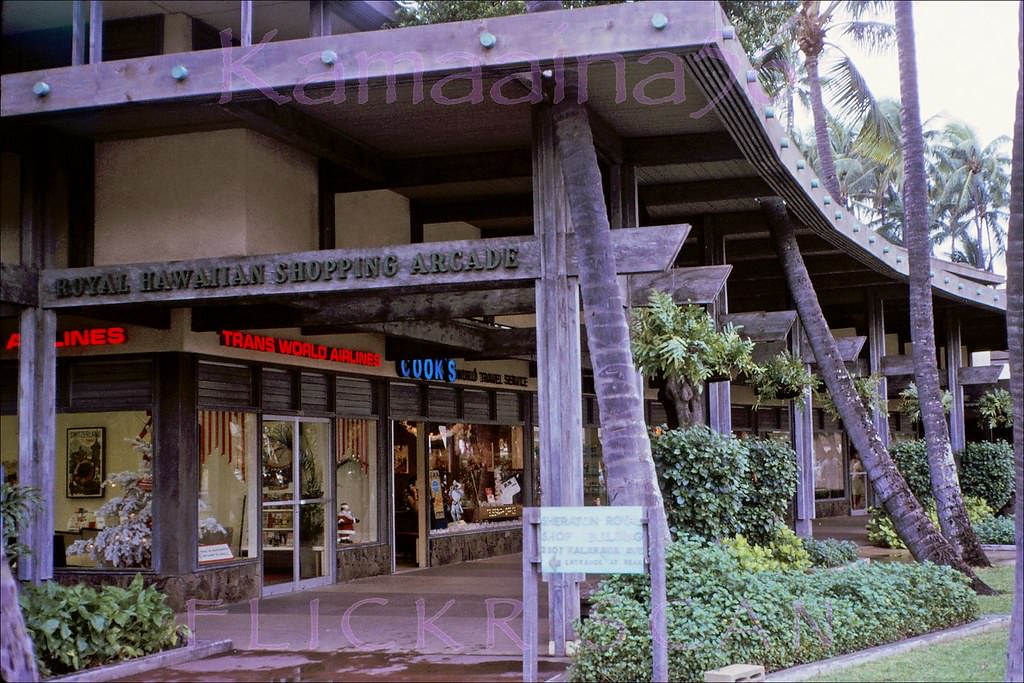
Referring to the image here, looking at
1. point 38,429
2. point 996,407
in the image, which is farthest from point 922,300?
point 996,407

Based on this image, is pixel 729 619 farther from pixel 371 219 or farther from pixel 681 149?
pixel 371 219

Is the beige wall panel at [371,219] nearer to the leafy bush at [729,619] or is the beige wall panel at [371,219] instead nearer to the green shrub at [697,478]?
the green shrub at [697,478]

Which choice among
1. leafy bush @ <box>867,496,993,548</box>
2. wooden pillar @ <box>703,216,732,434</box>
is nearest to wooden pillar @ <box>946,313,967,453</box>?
leafy bush @ <box>867,496,993,548</box>

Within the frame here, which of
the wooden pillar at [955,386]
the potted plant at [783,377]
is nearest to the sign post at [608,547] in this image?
the potted plant at [783,377]

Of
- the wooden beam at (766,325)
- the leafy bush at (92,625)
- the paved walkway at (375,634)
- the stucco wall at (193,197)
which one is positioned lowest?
the paved walkway at (375,634)

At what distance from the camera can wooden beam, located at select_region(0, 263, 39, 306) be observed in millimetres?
11734

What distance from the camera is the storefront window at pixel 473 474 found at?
1939 cm

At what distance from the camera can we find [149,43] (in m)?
13.7

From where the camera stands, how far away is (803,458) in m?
20.2

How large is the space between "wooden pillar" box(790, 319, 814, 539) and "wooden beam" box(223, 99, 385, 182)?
7989mm

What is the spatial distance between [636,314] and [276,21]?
22.1 feet

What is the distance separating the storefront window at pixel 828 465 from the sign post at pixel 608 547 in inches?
964

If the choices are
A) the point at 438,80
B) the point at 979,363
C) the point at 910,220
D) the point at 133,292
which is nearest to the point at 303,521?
the point at 133,292

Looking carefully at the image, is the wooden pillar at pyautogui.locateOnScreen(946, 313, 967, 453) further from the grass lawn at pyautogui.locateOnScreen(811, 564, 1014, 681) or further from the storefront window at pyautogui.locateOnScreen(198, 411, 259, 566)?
the storefront window at pyautogui.locateOnScreen(198, 411, 259, 566)
